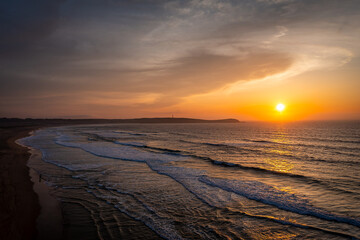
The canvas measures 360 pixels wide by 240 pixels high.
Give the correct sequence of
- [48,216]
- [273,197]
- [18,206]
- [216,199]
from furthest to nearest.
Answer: [273,197], [216,199], [18,206], [48,216]

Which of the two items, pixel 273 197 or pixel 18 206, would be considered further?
pixel 273 197

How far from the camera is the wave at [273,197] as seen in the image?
827cm

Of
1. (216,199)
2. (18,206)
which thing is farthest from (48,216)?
(216,199)

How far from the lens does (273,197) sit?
34.0ft

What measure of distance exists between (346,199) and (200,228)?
788cm

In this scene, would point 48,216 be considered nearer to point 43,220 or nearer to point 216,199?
point 43,220

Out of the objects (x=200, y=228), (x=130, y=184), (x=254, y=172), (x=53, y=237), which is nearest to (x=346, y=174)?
(x=254, y=172)

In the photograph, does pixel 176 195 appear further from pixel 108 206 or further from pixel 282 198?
pixel 282 198

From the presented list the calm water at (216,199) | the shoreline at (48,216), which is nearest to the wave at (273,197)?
the calm water at (216,199)

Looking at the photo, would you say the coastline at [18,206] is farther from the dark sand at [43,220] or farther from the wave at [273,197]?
the wave at [273,197]

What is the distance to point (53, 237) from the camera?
20.1 feet

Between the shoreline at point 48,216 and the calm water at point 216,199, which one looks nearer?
the shoreline at point 48,216

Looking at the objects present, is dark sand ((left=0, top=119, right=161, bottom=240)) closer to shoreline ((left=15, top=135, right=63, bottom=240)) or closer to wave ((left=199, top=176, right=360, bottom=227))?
shoreline ((left=15, top=135, right=63, bottom=240))

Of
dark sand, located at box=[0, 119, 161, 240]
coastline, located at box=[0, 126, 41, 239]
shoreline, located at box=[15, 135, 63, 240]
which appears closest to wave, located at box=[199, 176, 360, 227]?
dark sand, located at box=[0, 119, 161, 240]
